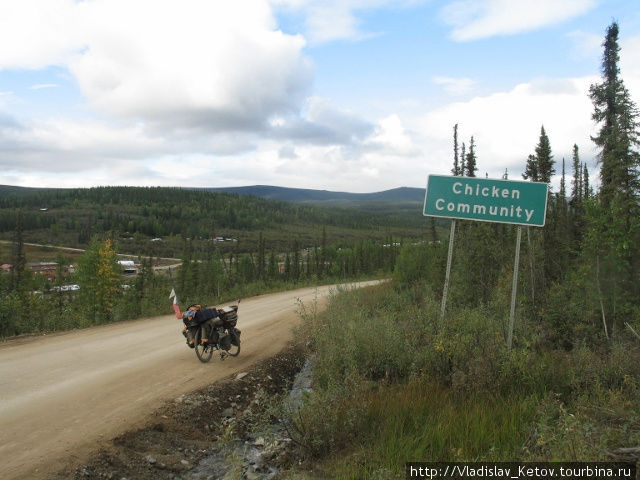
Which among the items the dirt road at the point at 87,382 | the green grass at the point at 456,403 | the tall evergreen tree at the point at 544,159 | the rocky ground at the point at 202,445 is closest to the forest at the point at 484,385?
the green grass at the point at 456,403

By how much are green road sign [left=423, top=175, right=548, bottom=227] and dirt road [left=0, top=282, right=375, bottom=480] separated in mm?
5171

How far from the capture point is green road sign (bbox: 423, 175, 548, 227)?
7535mm

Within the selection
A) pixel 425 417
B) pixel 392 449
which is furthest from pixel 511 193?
pixel 392 449

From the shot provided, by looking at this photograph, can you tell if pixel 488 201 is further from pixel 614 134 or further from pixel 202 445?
pixel 614 134

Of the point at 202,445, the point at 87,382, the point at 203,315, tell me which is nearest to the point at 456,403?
the point at 202,445

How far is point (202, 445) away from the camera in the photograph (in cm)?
576

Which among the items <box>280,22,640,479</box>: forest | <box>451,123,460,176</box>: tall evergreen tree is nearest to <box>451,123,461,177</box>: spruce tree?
<box>451,123,460,176</box>: tall evergreen tree

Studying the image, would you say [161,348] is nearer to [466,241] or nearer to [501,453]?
[501,453]

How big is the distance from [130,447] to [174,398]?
5.04 feet

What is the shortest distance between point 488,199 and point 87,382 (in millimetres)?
7541

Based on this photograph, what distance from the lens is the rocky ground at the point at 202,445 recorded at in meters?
4.82

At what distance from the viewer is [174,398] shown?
269 inches

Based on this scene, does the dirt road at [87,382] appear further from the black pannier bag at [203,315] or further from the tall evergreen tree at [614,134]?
the tall evergreen tree at [614,134]

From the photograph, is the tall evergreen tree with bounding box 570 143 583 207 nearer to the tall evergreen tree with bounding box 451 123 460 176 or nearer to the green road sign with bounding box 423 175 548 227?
the tall evergreen tree with bounding box 451 123 460 176
